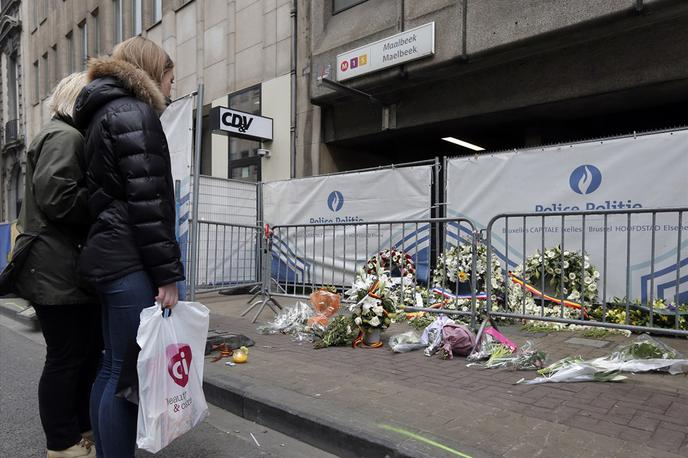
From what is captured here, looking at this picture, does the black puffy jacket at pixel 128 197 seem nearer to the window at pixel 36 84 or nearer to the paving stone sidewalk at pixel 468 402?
the paving stone sidewalk at pixel 468 402

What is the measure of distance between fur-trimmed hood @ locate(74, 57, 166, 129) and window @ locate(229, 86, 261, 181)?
9.59 metres

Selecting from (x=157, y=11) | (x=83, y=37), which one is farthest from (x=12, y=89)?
(x=157, y=11)

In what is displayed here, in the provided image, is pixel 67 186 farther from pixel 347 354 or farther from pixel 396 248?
pixel 396 248

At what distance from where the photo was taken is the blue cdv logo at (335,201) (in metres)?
8.88

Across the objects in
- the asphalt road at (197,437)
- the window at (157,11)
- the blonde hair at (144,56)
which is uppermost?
the window at (157,11)

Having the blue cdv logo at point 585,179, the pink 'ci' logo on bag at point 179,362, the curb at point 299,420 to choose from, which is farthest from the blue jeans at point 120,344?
the blue cdv logo at point 585,179

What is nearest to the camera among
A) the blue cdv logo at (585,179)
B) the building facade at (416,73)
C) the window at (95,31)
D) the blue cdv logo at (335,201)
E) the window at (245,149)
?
the blue cdv logo at (585,179)

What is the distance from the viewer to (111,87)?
2.21 meters

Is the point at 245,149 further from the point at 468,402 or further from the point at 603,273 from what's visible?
the point at 468,402

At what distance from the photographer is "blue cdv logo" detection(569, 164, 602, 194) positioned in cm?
611

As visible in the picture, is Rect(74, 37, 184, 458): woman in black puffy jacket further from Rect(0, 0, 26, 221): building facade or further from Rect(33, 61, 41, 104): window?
Rect(0, 0, 26, 221): building facade

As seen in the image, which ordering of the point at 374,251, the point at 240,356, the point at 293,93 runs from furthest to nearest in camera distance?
the point at 293,93, the point at 374,251, the point at 240,356

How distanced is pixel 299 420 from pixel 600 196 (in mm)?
4805

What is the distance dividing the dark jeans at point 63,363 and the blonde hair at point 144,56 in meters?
1.21
